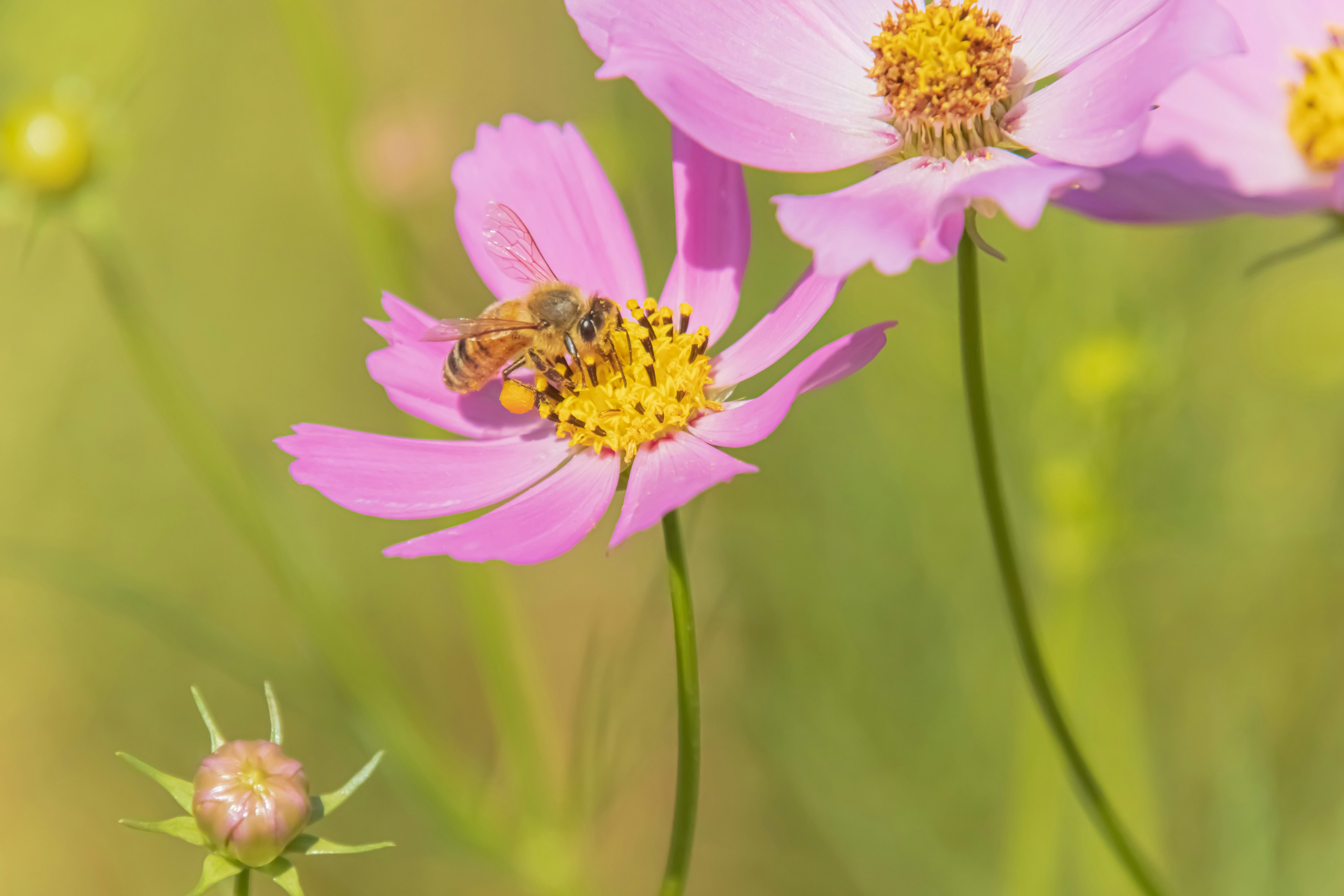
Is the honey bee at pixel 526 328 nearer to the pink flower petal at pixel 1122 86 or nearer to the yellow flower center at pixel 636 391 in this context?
the yellow flower center at pixel 636 391

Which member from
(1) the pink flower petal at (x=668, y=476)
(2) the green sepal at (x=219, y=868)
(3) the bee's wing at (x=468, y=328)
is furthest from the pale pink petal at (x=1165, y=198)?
(2) the green sepal at (x=219, y=868)

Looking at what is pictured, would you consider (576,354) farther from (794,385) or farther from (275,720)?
(275,720)

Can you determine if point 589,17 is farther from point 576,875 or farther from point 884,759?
point 884,759

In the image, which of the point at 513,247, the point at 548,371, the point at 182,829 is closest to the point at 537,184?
the point at 513,247

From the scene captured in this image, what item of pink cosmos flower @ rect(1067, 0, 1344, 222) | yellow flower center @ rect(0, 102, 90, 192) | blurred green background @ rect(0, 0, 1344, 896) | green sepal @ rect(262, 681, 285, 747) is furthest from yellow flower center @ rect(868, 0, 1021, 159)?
yellow flower center @ rect(0, 102, 90, 192)

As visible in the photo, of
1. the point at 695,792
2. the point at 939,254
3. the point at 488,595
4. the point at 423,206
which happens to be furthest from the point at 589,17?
the point at 423,206
